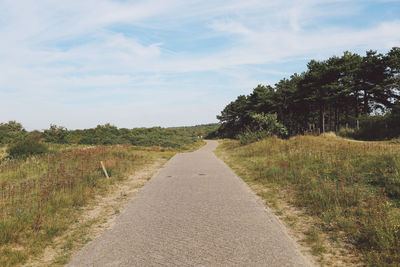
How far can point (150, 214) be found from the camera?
6316 millimetres

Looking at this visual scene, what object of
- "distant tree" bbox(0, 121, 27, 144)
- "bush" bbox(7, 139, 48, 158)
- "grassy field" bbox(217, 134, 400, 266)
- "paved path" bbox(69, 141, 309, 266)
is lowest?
"paved path" bbox(69, 141, 309, 266)

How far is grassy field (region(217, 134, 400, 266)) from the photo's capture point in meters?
4.24

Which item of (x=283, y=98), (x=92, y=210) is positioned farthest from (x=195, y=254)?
(x=283, y=98)

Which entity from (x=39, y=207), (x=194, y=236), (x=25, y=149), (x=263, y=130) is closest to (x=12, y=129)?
(x=25, y=149)

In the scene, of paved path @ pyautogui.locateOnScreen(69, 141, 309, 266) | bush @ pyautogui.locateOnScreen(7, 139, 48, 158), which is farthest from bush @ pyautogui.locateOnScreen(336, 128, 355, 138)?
bush @ pyautogui.locateOnScreen(7, 139, 48, 158)

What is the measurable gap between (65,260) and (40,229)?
184cm

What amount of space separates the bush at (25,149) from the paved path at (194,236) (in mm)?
14703

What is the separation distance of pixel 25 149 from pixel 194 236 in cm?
1851

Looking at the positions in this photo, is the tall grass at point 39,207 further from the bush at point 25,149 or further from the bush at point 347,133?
the bush at point 347,133

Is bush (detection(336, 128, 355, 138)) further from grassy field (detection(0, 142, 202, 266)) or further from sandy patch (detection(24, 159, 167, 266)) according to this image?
sandy patch (detection(24, 159, 167, 266))

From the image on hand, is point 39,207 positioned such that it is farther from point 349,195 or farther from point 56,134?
point 56,134

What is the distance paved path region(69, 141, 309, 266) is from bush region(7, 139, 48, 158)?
48.2 ft

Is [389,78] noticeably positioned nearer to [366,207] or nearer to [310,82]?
[310,82]

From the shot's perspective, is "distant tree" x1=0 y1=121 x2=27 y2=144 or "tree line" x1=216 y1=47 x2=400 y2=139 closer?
"tree line" x1=216 y1=47 x2=400 y2=139
